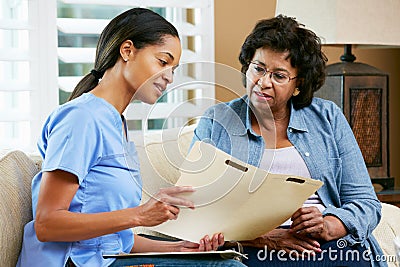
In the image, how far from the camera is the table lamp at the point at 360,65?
258 cm

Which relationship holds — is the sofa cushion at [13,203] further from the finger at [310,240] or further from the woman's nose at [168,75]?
the finger at [310,240]

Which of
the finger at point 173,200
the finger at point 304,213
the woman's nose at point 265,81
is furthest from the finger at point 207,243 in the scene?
the woman's nose at point 265,81

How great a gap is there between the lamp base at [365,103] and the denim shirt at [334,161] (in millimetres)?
673

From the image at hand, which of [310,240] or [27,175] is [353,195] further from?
[27,175]

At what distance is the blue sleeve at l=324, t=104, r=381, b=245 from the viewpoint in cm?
181


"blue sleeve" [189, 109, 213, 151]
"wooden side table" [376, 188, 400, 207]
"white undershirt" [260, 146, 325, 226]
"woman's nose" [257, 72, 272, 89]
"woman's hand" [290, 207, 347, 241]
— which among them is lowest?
"wooden side table" [376, 188, 400, 207]

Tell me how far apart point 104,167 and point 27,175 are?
1.01 ft

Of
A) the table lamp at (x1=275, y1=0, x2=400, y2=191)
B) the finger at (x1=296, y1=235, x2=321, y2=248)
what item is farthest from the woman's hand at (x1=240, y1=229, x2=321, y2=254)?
the table lamp at (x1=275, y1=0, x2=400, y2=191)

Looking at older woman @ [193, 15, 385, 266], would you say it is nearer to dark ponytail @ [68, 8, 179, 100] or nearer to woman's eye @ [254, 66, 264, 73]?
woman's eye @ [254, 66, 264, 73]

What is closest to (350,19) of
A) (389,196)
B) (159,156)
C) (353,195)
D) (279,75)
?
(389,196)

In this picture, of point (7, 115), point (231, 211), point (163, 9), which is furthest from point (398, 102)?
point (231, 211)

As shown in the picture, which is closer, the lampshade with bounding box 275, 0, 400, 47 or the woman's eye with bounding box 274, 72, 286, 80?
the woman's eye with bounding box 274, 72, 286, 80

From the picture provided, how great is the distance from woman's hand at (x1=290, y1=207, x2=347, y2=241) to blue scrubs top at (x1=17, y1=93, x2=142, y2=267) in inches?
18.2

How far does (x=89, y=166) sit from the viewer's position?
139cm
